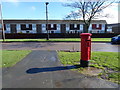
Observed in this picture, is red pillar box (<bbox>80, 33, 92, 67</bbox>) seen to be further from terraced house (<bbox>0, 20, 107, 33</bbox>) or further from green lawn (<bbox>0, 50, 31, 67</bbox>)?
terraced house (<bbox>0, 20, 107, 33</bbox>)

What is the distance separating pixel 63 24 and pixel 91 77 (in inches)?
1813

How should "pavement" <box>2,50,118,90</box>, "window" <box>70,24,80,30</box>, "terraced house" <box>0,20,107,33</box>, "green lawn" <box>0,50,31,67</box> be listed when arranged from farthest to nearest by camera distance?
"window" <box>70,24,80,30</box> < "terraced house" <box>0,20,107,33</box> < "green lawn" <box>0,50,31,67</box> < "pavement" <box>2,50,118,90</box>

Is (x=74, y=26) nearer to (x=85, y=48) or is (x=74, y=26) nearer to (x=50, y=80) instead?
(x=85, y=48)

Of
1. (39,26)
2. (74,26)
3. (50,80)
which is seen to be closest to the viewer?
(50,80)

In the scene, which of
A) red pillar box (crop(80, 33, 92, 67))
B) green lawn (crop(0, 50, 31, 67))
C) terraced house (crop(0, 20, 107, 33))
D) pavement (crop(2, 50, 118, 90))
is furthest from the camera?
terraced house (crop(0, 20, 107, 33))

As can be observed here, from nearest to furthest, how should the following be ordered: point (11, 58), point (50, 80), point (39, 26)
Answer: point (50, 80) < point (11, 58) < point (39, 26)

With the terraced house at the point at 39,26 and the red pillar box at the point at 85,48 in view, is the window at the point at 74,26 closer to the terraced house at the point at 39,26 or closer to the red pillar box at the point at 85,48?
the terraced house at the point at 39,26

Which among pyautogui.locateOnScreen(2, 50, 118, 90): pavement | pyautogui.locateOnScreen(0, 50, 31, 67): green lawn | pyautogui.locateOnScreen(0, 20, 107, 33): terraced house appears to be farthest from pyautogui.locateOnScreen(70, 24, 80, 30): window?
pyautogui.locateOnScreen(2, 50, 118, 90): pavement

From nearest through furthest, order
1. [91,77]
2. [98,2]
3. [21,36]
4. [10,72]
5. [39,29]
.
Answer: [91,77] < [10,72] < [98,2] < [21,36] < [39,29]

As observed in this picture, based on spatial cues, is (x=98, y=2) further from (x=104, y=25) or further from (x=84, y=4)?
(x=104, y=25)

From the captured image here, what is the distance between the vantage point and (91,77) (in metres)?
4.25

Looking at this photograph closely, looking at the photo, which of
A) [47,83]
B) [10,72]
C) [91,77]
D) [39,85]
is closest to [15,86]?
[39,85]

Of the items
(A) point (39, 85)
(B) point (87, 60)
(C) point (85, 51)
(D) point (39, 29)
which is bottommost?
(A) point (39, 85)

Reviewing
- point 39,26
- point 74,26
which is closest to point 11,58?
point 39,26
